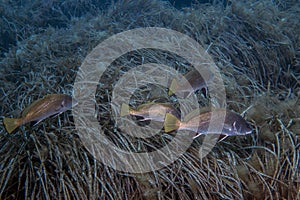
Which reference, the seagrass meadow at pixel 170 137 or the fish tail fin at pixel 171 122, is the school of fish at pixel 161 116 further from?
the seagrass meadow at pixel 170 137

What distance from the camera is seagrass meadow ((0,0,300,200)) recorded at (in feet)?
7.07

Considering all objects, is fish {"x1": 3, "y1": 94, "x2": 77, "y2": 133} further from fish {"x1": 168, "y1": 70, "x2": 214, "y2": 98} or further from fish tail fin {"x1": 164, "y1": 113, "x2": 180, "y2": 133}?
fish {"x1": 168, "y1": 70, "x2": 214, "y2": 98}

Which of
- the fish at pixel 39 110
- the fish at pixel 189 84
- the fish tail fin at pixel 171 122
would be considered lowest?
the fish at pixel 189 84

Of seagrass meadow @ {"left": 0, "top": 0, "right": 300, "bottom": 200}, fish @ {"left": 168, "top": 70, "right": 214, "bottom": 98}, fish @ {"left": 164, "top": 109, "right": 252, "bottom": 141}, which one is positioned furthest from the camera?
fish @ {"left": 168, "top": 70, "right": 214, "bottom": 98}

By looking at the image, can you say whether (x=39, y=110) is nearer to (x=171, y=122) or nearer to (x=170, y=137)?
(x=171, y=122)

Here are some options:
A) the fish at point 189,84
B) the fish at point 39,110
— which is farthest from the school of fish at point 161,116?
the fish at point 189,84

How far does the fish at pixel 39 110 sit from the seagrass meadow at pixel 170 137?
27 cm

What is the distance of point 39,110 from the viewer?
2.17 meters

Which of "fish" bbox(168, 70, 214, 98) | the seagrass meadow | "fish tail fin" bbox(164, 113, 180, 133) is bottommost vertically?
the seagrass meadow

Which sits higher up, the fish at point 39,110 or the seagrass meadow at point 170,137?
the fish at point 39,110

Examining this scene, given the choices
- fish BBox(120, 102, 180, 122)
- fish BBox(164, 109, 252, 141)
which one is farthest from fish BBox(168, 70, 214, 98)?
fish BBox(164, 109, 252, 141)

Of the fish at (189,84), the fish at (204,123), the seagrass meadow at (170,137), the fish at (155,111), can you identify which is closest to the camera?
the fish at (204,123)

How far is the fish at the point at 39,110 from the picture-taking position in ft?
6.87

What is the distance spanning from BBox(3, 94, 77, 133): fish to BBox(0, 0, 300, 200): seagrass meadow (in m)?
0.27
